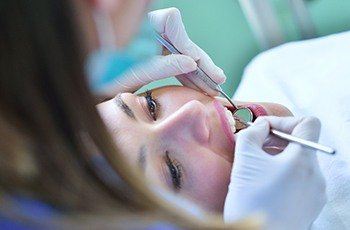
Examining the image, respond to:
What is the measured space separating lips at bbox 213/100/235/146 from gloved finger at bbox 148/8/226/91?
96 mm

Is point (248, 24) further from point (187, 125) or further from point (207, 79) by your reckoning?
point (187, 125)

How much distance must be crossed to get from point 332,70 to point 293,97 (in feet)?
0.43

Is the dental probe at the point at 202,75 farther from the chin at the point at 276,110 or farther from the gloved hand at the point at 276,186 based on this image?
the gloved hand at the point at 276,186

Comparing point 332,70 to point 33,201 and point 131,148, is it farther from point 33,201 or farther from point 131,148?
point 33,201

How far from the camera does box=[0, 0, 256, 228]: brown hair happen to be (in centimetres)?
62

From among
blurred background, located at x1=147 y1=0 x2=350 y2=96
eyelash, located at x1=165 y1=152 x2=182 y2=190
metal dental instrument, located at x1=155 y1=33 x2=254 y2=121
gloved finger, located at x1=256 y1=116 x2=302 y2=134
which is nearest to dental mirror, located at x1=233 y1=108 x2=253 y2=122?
metal dental instrument, located at x1=155 y1=33 x2=254 y2=121

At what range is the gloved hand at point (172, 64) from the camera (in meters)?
1.46

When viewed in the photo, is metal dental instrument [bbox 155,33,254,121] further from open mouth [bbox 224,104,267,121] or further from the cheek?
the cheek

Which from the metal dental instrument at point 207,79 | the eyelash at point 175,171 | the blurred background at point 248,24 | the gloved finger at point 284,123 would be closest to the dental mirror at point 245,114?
the metal dental instrument at point 207,79

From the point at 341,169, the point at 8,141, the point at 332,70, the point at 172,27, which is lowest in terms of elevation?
the point at 341,169

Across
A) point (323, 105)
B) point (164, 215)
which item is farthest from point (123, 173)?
point (323, 105)

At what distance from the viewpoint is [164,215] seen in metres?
0.72

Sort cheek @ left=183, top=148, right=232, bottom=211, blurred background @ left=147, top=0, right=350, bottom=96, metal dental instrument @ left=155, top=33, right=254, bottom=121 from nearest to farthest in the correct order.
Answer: cheek @ left=183, top=148, right=232, bottom=211 → metal dental instrument @ left=155, top=33, right=254, bottom=121 → blurred background @ left=147, top=0, right=350, bottom=96

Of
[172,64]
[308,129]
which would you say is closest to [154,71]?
[172,64]
